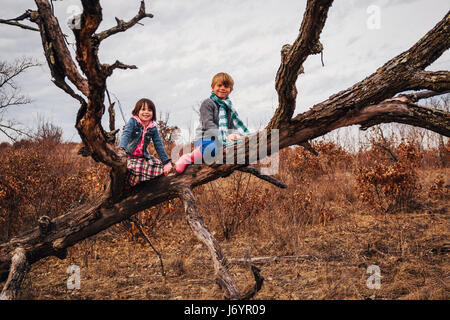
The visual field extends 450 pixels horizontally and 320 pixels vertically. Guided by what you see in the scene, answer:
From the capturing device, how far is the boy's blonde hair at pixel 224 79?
3.22 m

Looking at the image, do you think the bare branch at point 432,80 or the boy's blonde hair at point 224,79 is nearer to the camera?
the bare branch at point 432,80

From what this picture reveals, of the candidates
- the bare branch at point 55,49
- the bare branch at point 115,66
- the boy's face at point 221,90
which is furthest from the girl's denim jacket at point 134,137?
the bare branch at point 115,66

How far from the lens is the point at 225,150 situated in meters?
3.12

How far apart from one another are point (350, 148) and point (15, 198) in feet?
27.2

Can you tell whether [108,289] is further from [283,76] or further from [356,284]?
[283,76]

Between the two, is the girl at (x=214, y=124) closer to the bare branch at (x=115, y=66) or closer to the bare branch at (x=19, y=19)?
the bare branch at (x=115, y=66)

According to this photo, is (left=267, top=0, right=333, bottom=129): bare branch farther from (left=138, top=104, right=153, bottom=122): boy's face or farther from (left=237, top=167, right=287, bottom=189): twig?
(left=138, top=104, right=153, bottom=122): boy's face

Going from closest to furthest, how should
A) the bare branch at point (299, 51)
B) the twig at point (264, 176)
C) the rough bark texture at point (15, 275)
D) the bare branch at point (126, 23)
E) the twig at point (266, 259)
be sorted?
the bare branch at point (299, 51), the bare branch at point (126, 23), the rough bark texture at point (15, 275), the twig at point (264, 176), the twig at point (266, 259)

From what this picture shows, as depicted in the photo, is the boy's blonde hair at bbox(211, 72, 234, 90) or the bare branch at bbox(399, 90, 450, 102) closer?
the bare branch at bbox(399, 90, 450, 102)

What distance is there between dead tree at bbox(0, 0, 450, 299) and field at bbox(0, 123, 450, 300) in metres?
0.58

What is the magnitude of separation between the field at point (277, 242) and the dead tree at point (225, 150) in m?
0.58

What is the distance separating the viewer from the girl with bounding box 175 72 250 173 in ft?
10.4


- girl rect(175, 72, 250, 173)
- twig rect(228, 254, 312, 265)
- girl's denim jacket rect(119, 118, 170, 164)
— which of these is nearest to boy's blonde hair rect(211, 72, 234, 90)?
girl rect(175, 72, 250, 173)

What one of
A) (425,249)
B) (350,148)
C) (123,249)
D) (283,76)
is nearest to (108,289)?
(123,249)
